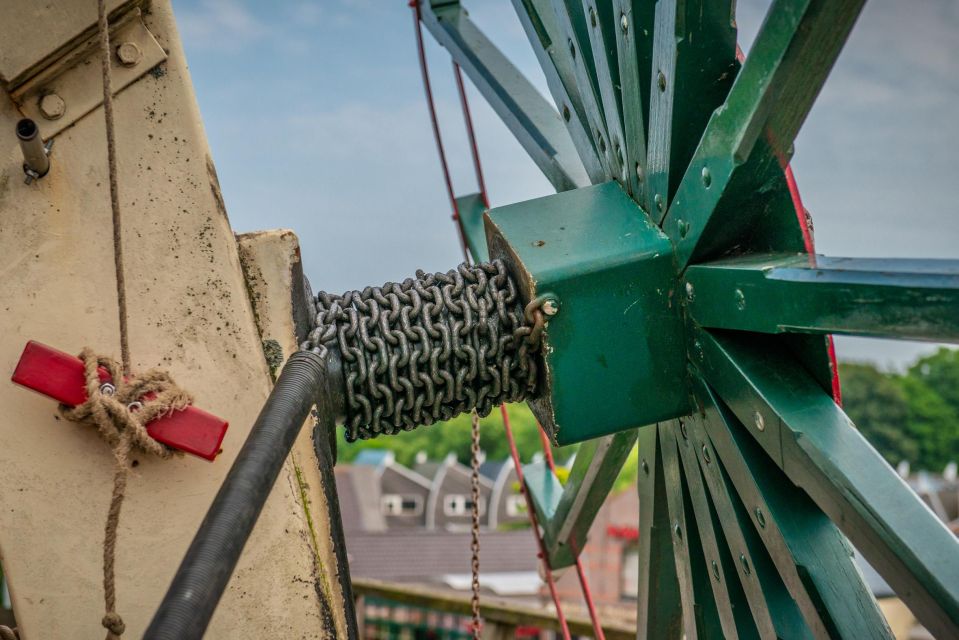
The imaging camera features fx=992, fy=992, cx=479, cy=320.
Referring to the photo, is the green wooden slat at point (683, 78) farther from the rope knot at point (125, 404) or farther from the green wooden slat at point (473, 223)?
the green wooden slat at point (473, 223)

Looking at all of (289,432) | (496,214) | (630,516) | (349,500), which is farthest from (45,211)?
(349,500)

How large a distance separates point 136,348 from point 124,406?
0.17 m

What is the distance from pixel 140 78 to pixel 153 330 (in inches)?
21.0

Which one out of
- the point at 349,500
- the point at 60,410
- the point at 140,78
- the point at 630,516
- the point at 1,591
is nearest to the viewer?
the point at 60,410

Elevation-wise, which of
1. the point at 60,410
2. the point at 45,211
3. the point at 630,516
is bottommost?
the point at 60,410

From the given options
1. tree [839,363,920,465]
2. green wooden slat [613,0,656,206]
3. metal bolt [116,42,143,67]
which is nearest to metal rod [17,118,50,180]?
metal bolt [116,42,143,67]

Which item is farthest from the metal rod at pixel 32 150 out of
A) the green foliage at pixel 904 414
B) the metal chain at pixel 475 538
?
the green foliage at pixel 904 414

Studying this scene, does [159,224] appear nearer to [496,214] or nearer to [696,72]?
[496,214]

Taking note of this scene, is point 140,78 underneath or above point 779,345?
above

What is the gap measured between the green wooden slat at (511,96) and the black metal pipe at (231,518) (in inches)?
56.8

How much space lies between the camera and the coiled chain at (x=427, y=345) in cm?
224

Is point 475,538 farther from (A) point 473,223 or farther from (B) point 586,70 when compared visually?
(B) point 586,70

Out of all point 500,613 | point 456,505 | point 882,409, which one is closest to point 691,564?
point 500,613

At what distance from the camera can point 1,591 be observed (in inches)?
252
